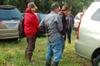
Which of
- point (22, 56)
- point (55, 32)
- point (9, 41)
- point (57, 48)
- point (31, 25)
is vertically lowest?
point (9, 41)

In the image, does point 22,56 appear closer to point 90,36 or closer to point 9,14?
point 90,36

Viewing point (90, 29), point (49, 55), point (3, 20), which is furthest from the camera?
point (3, 20)

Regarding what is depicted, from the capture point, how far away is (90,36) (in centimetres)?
846

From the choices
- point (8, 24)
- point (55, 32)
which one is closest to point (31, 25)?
point (55, 32)

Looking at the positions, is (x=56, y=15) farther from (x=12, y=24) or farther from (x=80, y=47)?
(x=12, y=24)

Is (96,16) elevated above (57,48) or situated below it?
above

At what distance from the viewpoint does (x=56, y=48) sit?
29.1 feet

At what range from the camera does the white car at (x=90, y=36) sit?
27.3 ft

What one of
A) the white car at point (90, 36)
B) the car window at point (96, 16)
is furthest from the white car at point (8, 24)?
the car window at point (96, 16)

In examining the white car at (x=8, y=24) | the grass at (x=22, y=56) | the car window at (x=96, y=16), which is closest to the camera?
the car window at (x=96, y=16)

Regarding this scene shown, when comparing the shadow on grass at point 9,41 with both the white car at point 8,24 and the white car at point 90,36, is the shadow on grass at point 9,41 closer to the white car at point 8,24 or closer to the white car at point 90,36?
the white car at point 8,24

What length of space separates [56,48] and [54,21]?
676mm

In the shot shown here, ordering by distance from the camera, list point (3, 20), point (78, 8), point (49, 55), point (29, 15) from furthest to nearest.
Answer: point (78, 8), point (3, 20), point (29, 15), point (49, 55)

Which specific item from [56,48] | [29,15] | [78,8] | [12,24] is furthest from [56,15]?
[78,8]
